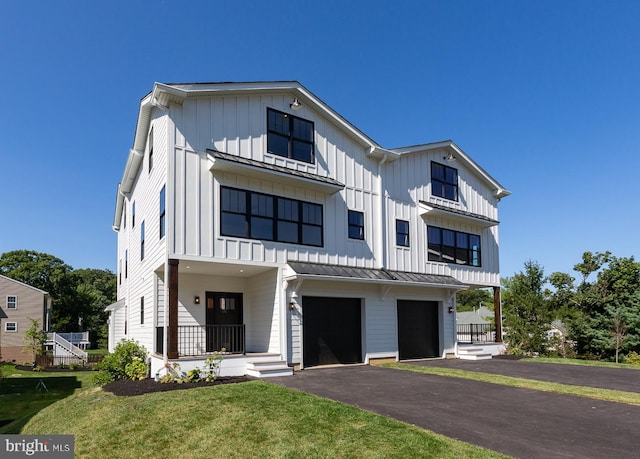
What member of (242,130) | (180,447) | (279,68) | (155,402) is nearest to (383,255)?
(242,130)

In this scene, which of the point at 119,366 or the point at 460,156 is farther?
the point at 460,156

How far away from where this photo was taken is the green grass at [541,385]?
1011cm

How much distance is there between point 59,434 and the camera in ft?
27.1

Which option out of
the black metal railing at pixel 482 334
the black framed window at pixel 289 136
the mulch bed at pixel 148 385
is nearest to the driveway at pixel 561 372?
the black metal railing at pixel 482 334

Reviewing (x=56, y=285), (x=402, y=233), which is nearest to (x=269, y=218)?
(x=402, y=233)

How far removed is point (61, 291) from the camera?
5456 centimetres

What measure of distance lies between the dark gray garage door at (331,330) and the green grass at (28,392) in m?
7.94

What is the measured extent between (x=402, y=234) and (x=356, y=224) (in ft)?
8.15

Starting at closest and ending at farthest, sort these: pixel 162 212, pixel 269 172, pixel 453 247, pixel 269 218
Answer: pixel 162 212, pixel 269 172, pixel 269 218, pixel 453 247

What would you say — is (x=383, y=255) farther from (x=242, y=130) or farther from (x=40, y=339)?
(x=40, y=339)

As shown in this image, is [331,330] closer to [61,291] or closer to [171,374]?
[171,374]

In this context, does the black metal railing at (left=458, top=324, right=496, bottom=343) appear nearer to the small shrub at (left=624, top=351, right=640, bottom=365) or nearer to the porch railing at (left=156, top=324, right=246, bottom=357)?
the small shrub at (left=624, top=351, right=640, bottom=365)

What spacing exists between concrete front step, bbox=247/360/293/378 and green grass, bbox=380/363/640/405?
13.3 feet

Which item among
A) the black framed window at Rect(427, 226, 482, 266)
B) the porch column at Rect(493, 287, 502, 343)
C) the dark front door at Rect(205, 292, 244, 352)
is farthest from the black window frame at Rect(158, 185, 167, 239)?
the porch column at Rect(493, 287, 502, 343)
